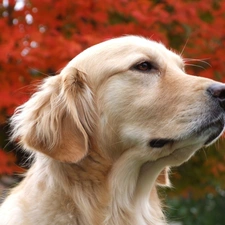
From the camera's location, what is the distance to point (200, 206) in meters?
10.9

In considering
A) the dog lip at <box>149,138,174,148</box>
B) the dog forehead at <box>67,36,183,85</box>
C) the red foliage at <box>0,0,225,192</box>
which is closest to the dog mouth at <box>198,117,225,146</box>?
the dog lip at <box>149,138,174,148</box>

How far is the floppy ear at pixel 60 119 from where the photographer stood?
3576mm

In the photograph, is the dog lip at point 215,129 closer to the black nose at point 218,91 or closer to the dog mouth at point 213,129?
the dog mouth at point 213,129

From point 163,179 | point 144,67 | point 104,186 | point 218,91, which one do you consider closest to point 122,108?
point 144,67

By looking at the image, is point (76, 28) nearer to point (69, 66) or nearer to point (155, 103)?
point (69, 66)

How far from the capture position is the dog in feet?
11.7

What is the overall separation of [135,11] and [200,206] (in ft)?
19.2

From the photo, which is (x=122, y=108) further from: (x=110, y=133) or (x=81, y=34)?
(x=81, y=34)

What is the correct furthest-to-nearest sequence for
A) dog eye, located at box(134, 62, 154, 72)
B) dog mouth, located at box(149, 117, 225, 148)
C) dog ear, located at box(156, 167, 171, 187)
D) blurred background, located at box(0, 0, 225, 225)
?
blurred background, located at box(0, 0, 225, 225)
dog ear, located at box(156, 167, 171, 187)
dog eye, located at box(134, 62, 154, 72)
dog mouth, located at box(149, 117, 225, 148)

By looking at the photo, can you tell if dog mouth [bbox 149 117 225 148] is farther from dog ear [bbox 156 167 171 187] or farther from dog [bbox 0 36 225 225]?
dog ear [bbox 156 167 171 187]

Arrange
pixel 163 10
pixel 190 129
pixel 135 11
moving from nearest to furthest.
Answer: pixel 190 129 < pixel 135 11 < pixel 163 10

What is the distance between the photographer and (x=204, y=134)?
358 centimetres

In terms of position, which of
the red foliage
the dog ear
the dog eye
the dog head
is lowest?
the dog ear

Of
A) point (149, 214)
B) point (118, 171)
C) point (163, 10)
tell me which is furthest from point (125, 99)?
point (163, 10)
